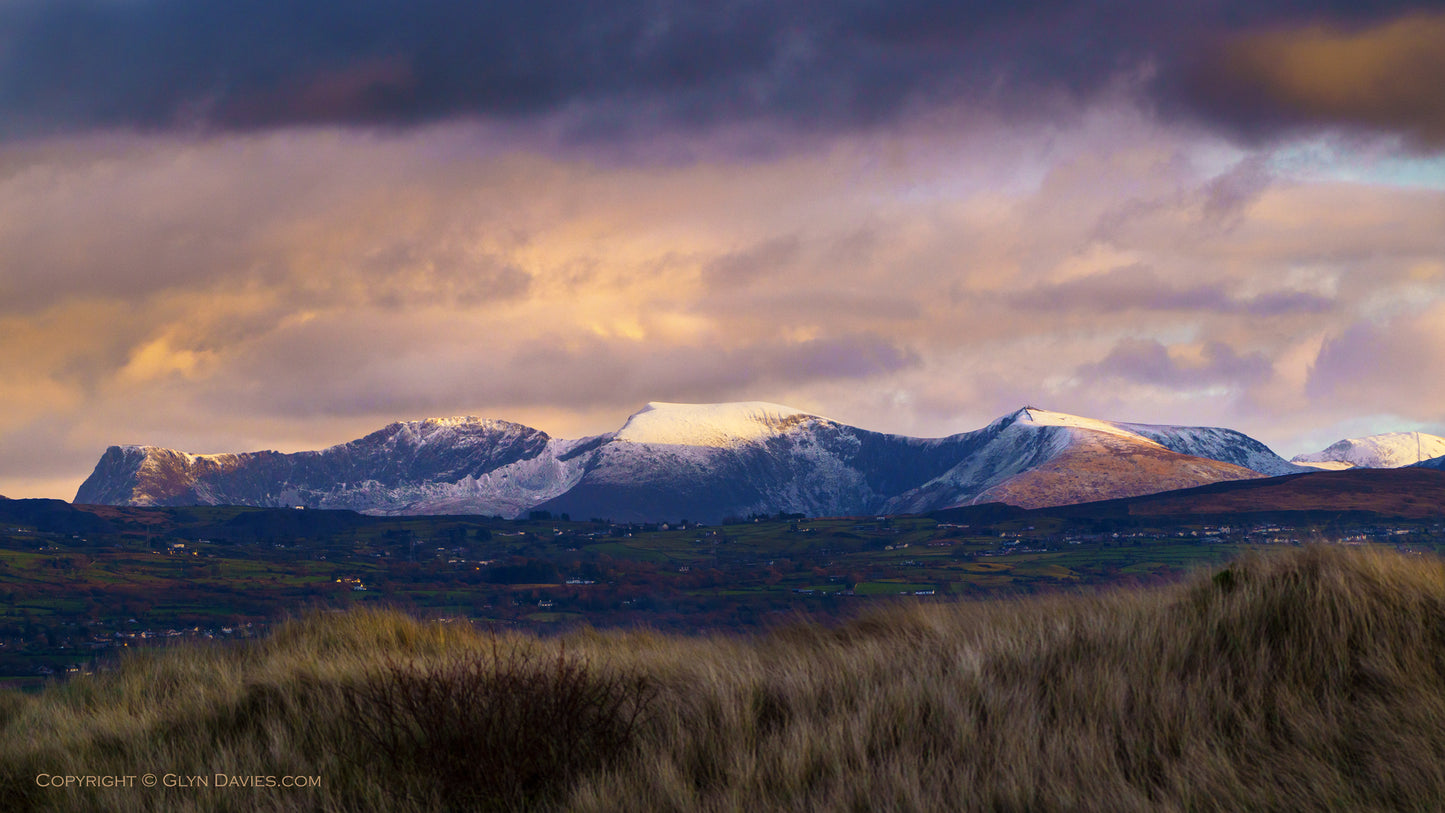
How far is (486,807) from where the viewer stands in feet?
28.7

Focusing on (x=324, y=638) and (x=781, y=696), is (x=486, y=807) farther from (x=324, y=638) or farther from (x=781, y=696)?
(x=324, y=638)

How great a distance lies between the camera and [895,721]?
31.7 feet

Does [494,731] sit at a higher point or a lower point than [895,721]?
higher

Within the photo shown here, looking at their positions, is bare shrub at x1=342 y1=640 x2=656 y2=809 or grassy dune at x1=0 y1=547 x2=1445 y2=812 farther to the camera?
bare shrub at x1=342 y1=640 x2=656 y2=809

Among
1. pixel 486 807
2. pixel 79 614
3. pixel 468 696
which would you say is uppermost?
pixel 468 696

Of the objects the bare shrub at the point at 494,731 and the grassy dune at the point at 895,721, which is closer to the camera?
the grassy dune at the point at 895,721

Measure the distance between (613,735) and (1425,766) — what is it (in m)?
6.61

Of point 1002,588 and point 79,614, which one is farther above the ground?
point 1002,588

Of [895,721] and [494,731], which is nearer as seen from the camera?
[494,731]

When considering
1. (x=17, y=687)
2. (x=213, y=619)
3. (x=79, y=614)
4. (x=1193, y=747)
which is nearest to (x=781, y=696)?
(x=1193, y=747)

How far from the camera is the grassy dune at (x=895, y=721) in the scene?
320 inches

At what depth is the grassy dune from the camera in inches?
320

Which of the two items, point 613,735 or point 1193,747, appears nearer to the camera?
point 1193,747

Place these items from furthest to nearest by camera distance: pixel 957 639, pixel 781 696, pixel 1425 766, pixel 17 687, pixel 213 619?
pixel 213 619
pixel 17 687
pixel 957 639
pixel 781 696
pixel 1425 766
